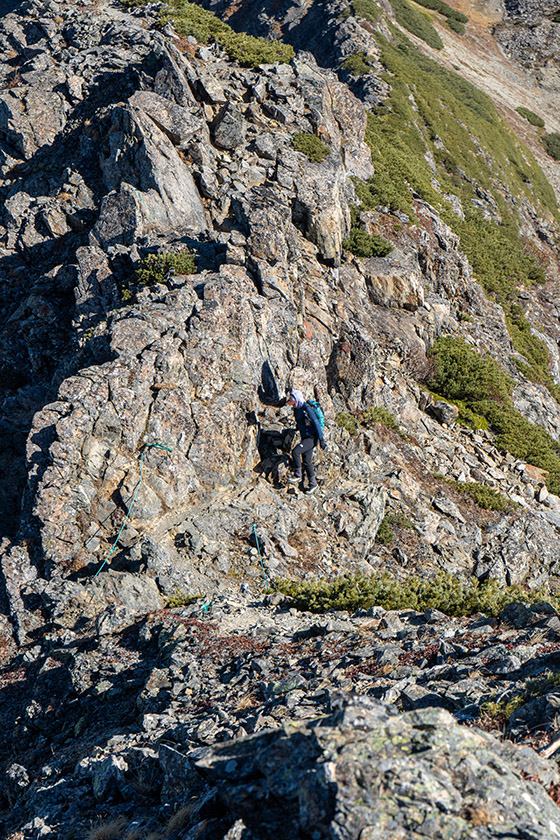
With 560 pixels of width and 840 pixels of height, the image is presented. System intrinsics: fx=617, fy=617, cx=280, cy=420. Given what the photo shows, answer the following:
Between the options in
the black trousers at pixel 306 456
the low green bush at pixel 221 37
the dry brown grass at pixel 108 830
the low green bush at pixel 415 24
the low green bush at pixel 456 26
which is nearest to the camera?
the dry brown grass at pixel 108 830

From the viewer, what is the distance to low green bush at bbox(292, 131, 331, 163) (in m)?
25.9

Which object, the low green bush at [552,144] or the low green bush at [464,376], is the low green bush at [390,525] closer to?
the low green bush at [464,376]

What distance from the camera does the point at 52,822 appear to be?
8.09 metres

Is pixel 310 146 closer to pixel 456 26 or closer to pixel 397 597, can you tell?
pixel 397 597

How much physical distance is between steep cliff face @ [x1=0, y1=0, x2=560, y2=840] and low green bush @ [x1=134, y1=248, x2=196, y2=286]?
8 cm

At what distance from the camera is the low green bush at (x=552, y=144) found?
6212cm

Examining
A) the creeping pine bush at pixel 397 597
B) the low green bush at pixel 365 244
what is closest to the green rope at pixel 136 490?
the creeping pine bush at pixel 397 597

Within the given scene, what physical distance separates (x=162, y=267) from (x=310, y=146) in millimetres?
11026

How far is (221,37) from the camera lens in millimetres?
28578

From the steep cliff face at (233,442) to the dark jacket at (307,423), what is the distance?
891 millimetres

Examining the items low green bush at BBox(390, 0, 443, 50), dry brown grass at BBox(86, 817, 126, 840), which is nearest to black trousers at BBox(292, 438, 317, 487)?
dry brown grass at BBox(86, 817, 126, 840)

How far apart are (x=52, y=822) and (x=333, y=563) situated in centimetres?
951

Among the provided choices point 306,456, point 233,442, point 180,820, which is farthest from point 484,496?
point 180,820

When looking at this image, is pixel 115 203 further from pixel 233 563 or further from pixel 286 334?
pixel 233 563
